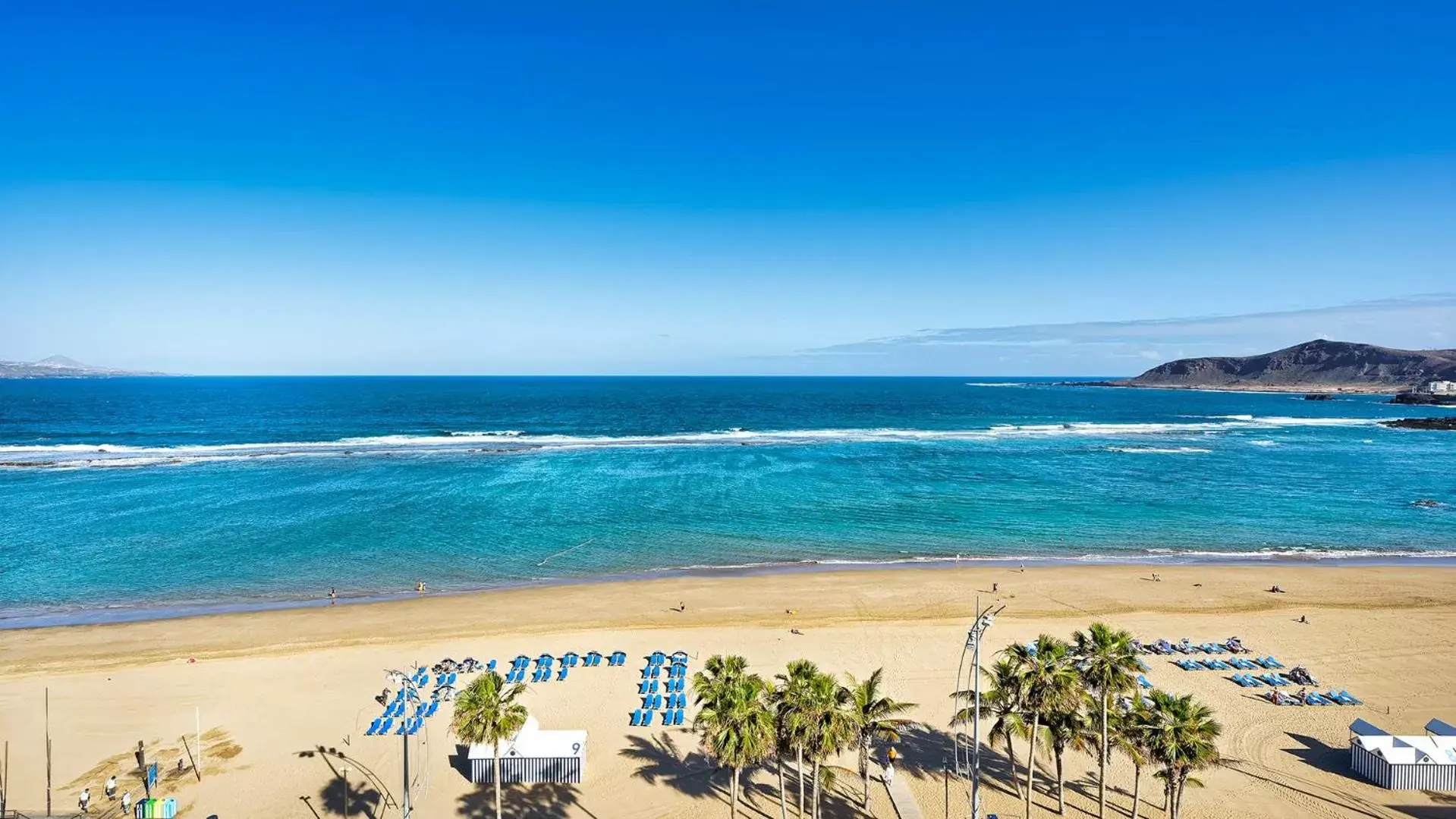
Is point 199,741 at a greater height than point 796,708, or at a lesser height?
lesser

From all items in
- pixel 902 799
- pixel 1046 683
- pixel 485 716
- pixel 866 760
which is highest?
pixel 1046 683

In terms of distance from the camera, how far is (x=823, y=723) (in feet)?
52.3

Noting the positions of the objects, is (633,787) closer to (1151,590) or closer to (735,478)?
(1151,590)

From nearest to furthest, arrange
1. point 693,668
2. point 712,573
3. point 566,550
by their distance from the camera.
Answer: point 693,668
point 712,573
point 566,550

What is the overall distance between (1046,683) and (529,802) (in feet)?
47.8

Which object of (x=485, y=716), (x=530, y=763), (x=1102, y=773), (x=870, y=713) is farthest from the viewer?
(x=530, y=763)

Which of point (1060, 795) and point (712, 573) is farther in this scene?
point (712, 573)

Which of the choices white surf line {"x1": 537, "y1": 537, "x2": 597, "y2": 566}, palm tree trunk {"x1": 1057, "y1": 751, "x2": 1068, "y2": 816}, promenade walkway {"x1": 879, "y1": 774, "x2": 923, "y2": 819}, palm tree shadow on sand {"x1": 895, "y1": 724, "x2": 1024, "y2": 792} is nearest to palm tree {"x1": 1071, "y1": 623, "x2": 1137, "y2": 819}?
palm tree trunk {"x1": 1057, "y1": 751, "x2": 1068, "y2": 816}

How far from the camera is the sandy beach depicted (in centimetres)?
1970

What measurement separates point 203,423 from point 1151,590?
5259 inches

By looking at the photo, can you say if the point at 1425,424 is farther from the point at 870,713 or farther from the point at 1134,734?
the point at 870,713

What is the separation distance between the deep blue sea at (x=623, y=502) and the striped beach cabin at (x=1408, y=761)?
24130 millimetres

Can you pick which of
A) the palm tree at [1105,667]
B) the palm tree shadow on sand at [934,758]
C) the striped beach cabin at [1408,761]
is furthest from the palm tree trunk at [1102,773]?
the striped beach cabin at [1408,761]

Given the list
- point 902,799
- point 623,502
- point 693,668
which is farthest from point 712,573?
point 902,799
